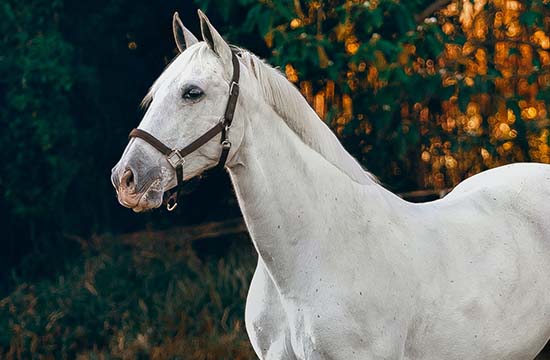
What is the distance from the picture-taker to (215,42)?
3.45m

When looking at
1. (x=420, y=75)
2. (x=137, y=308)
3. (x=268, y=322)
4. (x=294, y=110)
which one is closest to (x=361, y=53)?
(x=420, y=75)

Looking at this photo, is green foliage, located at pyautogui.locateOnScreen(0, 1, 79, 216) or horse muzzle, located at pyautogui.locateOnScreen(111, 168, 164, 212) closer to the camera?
horse muzzle, located at pyautogui.locateOnScreen(111, 168, 164, 212)

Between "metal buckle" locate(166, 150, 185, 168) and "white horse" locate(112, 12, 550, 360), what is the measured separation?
0.8 inches

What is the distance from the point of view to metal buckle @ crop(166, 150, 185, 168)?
3.34m

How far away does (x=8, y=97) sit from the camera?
7961 millimetres

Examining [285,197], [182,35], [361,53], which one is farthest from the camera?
[361,53]

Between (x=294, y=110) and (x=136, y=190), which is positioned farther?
(x=294, y=110)

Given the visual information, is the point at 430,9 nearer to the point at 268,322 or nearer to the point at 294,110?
the point at 294,110

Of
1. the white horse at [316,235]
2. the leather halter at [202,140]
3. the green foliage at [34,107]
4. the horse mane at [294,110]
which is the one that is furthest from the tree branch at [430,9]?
the leather halter at [202,140]

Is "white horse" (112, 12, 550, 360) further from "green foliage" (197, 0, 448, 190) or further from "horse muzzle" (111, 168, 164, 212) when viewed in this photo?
"green foliage" (197, 0, 448, 190)

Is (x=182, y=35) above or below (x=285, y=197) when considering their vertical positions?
above

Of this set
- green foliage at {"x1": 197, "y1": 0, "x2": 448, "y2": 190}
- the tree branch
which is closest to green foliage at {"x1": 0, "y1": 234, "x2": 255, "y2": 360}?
green foliage at {"x1": 197, "y1": 0, "x2": 448, "y2": 190}

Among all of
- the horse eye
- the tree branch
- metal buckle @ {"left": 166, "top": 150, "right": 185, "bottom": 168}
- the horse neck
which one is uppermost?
the horse eye

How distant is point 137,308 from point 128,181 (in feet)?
13.3
